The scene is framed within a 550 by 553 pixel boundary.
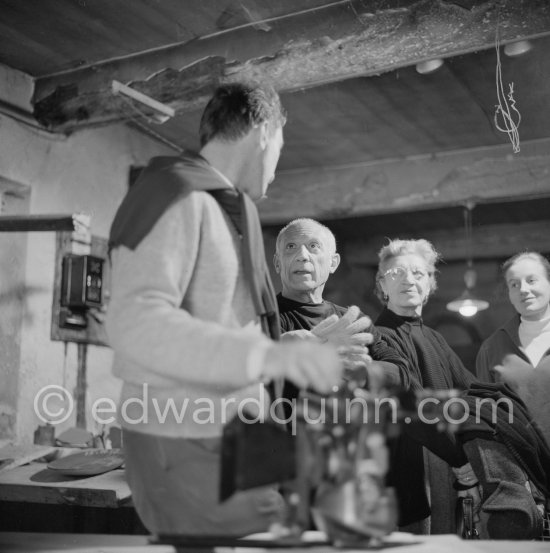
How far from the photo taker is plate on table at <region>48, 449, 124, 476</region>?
3.98m

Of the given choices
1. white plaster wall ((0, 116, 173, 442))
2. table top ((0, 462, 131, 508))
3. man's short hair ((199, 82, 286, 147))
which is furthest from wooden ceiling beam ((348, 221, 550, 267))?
man's short hair ((199, 82, 286, 147))

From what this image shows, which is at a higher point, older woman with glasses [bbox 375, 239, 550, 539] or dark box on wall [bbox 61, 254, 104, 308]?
dark box on wall [bbox 61, 254, 104, 308]

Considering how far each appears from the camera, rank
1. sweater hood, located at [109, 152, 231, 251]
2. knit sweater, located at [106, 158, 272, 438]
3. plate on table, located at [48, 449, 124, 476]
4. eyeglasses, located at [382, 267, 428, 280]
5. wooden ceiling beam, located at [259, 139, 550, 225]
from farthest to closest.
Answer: wooden ceiling beam, located at [259, 139, 550, 225], plate on table, located at [48, 449, 124, 476], eyeglasses, located at [382, 267, 428, 280], sweater hood, located at [109, 152, 231, 251], knit sweater, located at [106, 158, 272, 438]

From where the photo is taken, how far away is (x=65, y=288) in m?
6.12

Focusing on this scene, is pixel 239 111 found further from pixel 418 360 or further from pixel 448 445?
pixel 418 360

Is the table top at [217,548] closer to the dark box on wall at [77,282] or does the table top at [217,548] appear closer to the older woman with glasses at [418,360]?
the older woman with glasses at [418,360]

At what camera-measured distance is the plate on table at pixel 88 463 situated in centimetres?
398

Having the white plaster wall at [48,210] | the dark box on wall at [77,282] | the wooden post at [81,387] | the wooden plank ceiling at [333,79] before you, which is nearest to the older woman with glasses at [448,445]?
the wooden plank ceiling at [333,79]

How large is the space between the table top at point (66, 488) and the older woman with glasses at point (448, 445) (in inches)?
54.3

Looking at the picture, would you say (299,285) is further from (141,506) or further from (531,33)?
(531,33)

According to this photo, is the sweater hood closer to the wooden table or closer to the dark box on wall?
the wooden table

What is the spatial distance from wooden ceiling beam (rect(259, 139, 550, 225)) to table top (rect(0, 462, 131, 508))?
448cm

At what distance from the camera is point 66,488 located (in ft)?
12.5

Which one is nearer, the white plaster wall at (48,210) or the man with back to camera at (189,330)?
the man with back to camera at (189,330)
